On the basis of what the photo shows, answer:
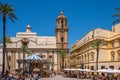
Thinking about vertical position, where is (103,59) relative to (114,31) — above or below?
below

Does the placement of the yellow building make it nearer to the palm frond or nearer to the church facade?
the palm frond

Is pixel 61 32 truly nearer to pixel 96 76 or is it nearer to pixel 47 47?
pixel 47 47

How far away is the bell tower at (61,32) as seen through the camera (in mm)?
115500

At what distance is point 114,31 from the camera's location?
273 feet

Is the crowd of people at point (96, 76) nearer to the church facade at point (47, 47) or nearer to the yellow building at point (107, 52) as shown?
the yellow building at point (107, 52)

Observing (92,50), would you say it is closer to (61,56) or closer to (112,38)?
(112,38)

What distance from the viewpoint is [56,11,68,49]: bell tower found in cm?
11550

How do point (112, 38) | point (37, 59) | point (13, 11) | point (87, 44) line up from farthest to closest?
point (87, 44)
point (112, 38)
point (37, 59)
point (13, 11)

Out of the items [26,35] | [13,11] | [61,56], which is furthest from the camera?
[26,35]

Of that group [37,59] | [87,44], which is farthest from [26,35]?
[37,59]

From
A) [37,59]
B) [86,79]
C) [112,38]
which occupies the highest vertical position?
[112,38]

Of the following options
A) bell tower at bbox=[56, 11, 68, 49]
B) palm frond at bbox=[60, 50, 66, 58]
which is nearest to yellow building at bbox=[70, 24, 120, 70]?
palm frond at bbox=[60, 50, 66, 58]

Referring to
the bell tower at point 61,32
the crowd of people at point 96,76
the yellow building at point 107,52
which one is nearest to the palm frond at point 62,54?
the bell tower at point 61,32

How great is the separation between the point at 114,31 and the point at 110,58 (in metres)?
10.5
